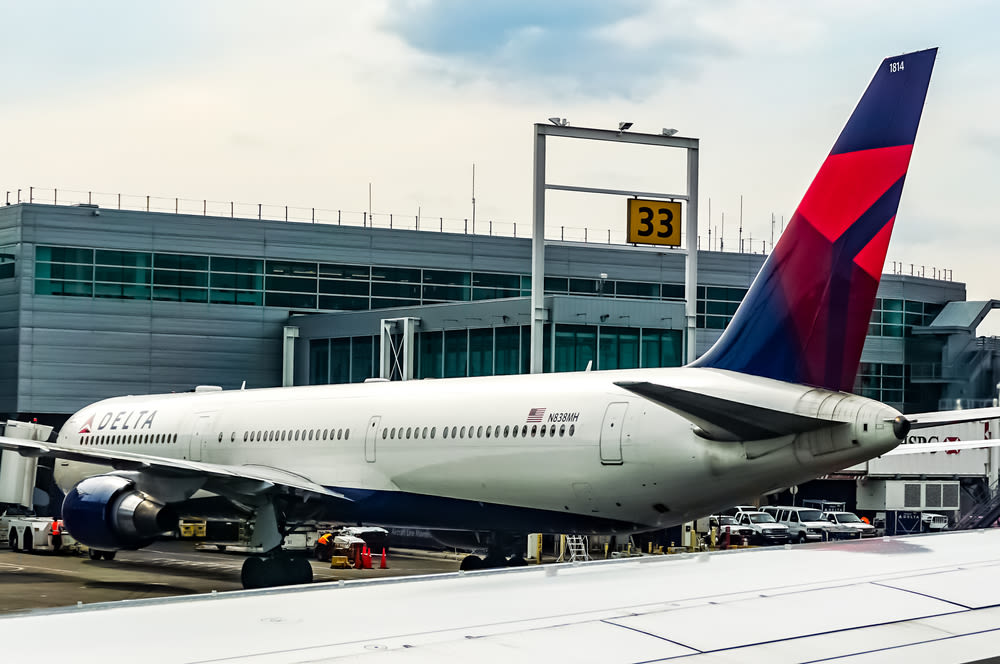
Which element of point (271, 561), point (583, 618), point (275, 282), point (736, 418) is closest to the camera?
point (583, 618)

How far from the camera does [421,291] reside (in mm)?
61906

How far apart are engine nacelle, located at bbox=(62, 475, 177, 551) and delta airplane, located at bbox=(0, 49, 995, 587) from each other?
4cm

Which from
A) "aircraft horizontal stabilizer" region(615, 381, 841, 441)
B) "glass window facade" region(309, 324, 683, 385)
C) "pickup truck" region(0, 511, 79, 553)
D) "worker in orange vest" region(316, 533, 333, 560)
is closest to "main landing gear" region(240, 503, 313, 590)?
"worker in orange vest" region(316, 533, 333, 560)

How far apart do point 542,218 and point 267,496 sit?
1028 centimetres

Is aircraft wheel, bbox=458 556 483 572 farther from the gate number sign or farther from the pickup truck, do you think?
the pickup truck

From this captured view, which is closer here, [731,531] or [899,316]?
[731,531]

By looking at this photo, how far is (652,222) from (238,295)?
30.8m

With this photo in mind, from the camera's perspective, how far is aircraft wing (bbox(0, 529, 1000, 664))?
583 cm

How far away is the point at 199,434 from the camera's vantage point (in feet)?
95.0

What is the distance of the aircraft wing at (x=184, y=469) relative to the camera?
23531mm

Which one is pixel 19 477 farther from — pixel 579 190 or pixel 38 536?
pixel 579 190

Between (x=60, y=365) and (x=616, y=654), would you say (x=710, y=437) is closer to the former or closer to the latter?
(x=616, y=654)

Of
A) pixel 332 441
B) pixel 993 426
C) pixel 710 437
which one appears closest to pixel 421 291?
pixel 993 426

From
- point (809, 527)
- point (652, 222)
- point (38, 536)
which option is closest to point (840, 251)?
point (652, 222)
